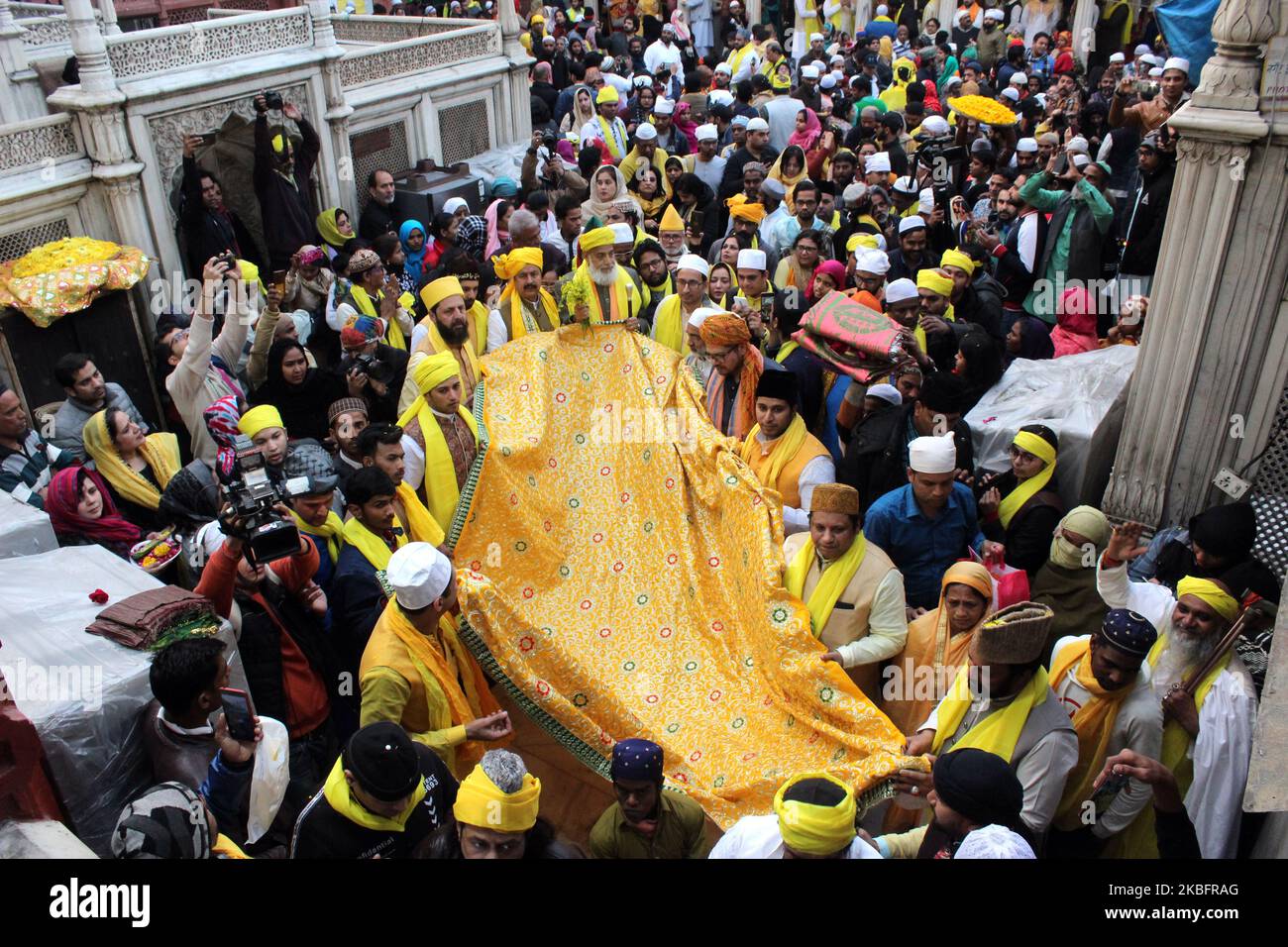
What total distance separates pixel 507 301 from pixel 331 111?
403 centimetres

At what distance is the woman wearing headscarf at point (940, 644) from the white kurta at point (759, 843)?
41.7 inches

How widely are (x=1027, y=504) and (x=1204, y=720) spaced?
1.47 m

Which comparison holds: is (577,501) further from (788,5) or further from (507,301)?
(788,5)

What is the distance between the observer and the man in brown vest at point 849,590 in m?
3.67

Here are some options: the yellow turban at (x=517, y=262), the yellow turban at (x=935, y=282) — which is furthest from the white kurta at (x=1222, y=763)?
the yellow turban at (x=517, y=262)

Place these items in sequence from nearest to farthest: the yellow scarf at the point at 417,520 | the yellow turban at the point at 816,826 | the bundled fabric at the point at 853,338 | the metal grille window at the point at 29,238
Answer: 1. the yellow turban at the point at 816,826
2. the yellow scarf at the point at 417,520
3. the bundled fabric at the point at 853,338
4. the metal grille window at the point at 29,238

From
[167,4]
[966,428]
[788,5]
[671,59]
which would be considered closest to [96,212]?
[966,428]

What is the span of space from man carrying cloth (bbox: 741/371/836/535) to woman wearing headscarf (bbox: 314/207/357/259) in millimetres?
5213

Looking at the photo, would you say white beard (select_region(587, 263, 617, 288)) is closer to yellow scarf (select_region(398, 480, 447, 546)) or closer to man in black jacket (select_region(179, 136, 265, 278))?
yellow scarf (select_region(398, 480, 447, 546))

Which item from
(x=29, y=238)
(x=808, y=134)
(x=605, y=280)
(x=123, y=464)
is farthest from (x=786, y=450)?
(x=808, y=134)

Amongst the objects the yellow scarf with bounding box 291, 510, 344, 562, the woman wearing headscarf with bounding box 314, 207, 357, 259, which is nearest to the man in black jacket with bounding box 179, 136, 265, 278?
the woman wearing headscarf with bounding box 314, 207, 357, 259

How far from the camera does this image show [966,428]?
4770 millimetres

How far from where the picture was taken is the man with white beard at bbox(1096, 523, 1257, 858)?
3098 millimetres

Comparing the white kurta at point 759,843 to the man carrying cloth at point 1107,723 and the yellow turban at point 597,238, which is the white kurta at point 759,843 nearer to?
the man carrying cloth at point 1107,723
